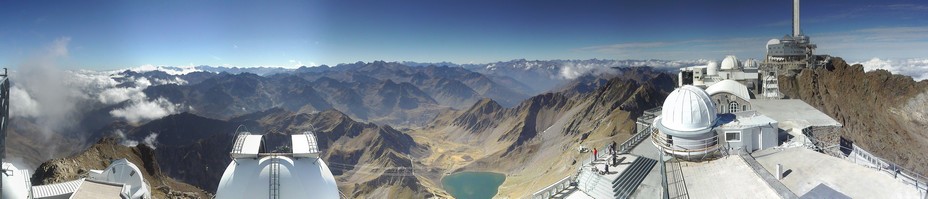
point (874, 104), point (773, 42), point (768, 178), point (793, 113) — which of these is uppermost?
point (773, 42)

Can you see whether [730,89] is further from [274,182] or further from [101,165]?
[101,165]

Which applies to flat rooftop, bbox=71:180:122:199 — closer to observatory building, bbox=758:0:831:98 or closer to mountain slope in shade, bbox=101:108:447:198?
mountain slope in shade, bbox=101:108:447:198

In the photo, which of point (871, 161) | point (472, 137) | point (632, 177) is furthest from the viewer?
point (472, 137)

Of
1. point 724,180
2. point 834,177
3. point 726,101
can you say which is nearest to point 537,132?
point 726,101

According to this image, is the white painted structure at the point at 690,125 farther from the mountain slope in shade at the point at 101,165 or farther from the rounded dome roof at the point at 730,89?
the mountain slope in shade at the point at 101,165

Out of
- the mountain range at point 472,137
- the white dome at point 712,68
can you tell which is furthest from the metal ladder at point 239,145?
the white dome at point 712,68

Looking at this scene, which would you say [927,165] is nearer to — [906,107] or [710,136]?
[906,107]

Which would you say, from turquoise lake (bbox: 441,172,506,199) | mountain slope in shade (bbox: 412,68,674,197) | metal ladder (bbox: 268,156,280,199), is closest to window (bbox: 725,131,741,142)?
metal ladder (bbox: 268,156,280,199)
